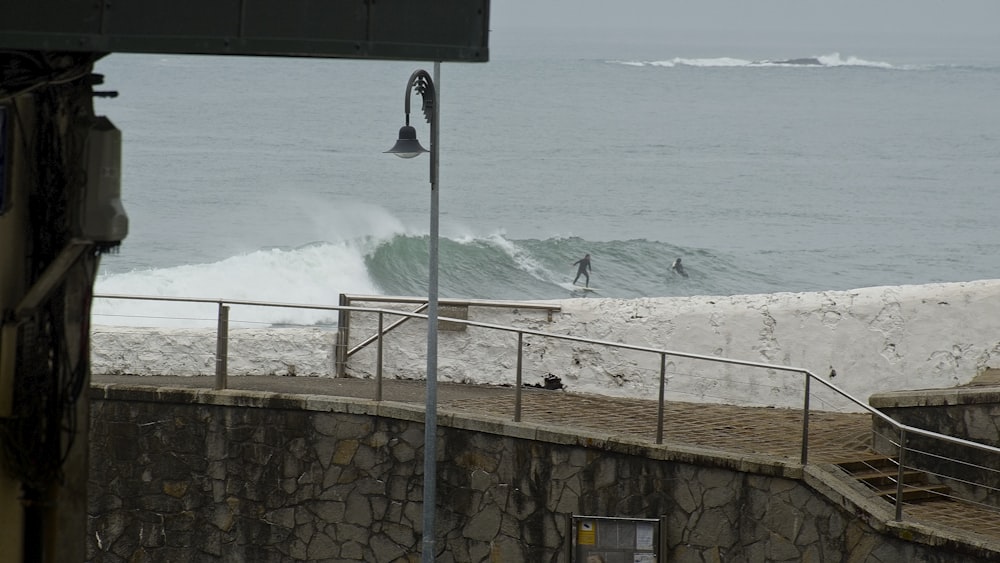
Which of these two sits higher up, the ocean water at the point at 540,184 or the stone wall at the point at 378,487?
the ocean water at the point at 540,184

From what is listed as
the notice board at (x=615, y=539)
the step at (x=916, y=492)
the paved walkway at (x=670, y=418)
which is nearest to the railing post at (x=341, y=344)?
the paved walkway at (x=670, y=418)

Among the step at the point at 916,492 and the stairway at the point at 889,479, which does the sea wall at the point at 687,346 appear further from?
the step at the point at 916,492

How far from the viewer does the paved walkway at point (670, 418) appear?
11198 millimetres

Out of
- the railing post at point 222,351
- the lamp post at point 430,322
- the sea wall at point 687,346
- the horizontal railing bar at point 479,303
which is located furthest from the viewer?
the horizontal railing bar at point 479,303

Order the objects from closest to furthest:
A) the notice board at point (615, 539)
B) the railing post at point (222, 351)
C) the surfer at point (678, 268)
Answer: the notice board at point (615, 539), the railing post at point (222, 351), the surfer at point (678, 268)

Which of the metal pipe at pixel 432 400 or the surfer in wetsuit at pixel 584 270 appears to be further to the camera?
the surfer in wetsuit at pixel 584 270

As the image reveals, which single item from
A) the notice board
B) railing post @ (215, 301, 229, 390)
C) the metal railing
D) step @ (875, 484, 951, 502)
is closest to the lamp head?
the metal railing

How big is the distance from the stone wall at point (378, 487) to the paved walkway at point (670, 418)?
0.97 feet

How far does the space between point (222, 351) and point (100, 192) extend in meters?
6.63

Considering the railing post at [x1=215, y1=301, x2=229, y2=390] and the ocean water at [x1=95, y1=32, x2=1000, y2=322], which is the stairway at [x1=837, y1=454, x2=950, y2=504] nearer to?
the railing post at [x1=215, y1=301, x2=229, y2=390]

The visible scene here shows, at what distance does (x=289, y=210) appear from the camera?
58188 millimetres

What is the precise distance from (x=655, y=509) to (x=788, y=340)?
10.1ft

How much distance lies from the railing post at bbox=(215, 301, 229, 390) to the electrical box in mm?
6445

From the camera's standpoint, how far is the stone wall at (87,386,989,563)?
1107 centimetres
